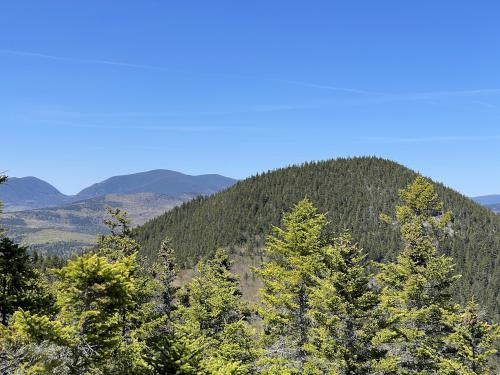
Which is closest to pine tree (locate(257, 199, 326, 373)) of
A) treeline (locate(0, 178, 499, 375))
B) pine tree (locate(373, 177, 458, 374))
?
treeline (locate(0, 178, 499, 375))

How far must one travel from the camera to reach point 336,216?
537ft

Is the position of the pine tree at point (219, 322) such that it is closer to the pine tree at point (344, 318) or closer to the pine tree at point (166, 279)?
the pine tree at point (166, 279)

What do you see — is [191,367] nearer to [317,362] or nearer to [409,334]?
[317,362]

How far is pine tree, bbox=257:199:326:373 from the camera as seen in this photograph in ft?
81.6

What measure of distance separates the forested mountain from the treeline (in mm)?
101223

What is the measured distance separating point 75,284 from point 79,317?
52.6 inches

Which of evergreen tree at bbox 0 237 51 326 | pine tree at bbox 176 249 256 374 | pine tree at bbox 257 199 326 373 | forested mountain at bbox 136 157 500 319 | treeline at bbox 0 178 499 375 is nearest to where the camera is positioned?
treeline at bbox 0 178 499 375

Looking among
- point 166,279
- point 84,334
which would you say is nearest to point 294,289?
point 84,334

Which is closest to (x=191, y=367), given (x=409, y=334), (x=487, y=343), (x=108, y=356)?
(x=108, y=356)

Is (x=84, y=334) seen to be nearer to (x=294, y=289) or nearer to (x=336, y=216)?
(x=294, y=289)

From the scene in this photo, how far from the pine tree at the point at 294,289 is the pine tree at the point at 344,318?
3.52 ft

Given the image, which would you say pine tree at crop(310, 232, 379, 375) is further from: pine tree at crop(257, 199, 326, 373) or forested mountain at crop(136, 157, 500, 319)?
forested mountain at crop(136, 157, 500, 319)

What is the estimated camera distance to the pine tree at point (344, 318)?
76.4 ft

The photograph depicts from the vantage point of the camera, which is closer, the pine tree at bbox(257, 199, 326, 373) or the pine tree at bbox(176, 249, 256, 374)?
the pine tree at bbox(257, 199, 326, 373)
